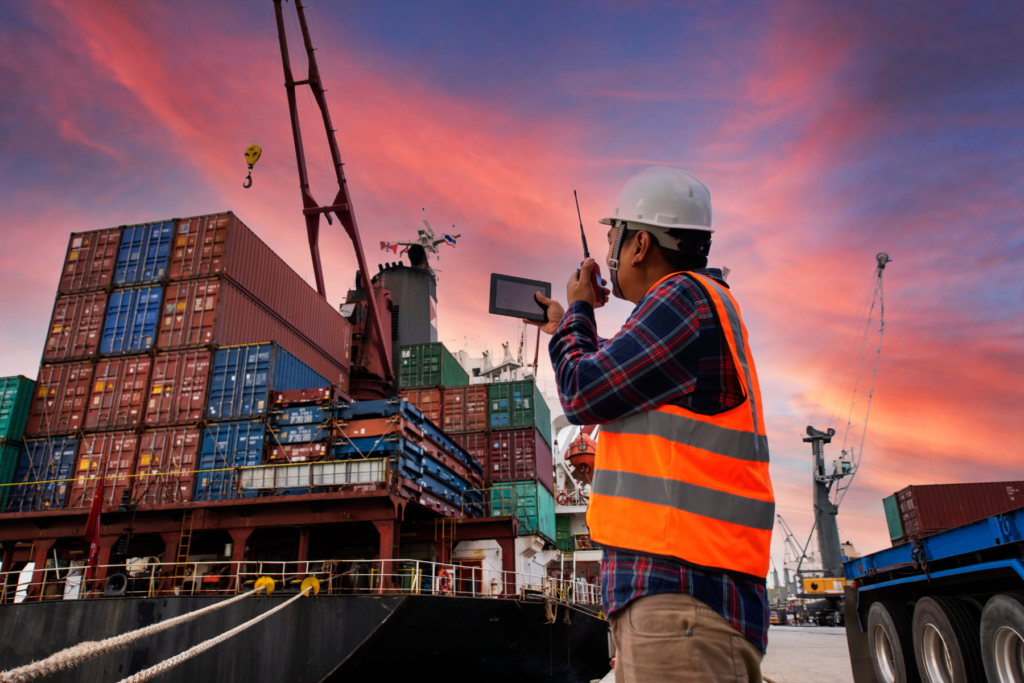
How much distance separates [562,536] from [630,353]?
122 ft

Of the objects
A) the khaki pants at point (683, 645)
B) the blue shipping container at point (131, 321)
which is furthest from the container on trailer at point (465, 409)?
the khaki pants at point (683, 645)

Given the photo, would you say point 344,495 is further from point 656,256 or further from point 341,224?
point 341,224

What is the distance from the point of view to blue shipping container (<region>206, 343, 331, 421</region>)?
1927 centimetres

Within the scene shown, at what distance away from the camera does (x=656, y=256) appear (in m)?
2.32

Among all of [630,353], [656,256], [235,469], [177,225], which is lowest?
[630,353]

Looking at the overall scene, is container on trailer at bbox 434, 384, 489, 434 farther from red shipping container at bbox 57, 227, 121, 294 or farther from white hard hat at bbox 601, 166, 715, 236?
white hard hat at bbox 601, 166, 715, 236

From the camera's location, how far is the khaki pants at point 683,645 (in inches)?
67.4

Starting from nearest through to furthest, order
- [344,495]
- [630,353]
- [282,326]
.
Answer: [630,353]
[344,495]
[282,326]

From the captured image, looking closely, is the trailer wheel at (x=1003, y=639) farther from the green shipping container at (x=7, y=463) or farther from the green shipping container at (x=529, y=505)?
the green shipping container at (x=7, y=463)

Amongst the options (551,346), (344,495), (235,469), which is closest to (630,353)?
(551,346)

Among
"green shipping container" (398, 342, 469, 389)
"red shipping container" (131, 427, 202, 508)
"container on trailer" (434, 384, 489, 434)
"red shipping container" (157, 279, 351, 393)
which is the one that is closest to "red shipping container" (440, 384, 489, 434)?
"container on trailer" (434, 384, 489, 434)

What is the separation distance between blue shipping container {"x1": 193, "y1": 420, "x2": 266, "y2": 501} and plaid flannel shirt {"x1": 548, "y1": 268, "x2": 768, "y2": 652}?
17.0 metres

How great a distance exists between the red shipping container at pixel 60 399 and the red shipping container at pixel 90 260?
3.38 m

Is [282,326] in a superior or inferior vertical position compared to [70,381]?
superior
